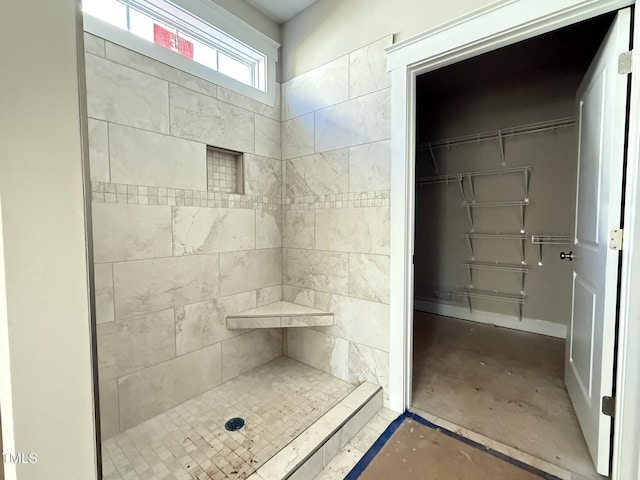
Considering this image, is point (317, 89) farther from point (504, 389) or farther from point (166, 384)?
point (504, 389)

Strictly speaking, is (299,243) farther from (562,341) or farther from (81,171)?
(562,341)

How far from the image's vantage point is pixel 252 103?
223cm

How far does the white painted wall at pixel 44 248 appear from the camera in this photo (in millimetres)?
507

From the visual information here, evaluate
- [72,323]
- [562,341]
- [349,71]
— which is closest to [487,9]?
[349,71]

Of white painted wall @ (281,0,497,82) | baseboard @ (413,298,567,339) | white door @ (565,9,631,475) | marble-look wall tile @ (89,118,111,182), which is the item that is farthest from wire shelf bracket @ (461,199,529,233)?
marble-look wall tile @ (89,118,111,182)

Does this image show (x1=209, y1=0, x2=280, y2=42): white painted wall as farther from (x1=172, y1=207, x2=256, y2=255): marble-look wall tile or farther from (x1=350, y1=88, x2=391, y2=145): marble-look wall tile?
(x1=172, y1=207, x2=256, y2=255): marble-look wall tile

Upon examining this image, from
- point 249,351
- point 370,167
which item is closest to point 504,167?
point 370,167

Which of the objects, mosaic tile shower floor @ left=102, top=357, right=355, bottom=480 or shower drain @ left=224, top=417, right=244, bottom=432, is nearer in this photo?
mosaic tile shower floor @ left=102, top=357, right=355, bottom=480

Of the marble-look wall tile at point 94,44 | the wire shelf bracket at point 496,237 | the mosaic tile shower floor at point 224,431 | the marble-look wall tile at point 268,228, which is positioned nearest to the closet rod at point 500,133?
the wire shelf bracket at point 496,237

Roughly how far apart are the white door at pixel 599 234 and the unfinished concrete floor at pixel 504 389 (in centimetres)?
14

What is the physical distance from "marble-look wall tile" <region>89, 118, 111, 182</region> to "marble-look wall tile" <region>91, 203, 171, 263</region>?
0.50 feet

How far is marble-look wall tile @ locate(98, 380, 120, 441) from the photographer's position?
1573 millimetres

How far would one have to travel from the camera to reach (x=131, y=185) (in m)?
1.64

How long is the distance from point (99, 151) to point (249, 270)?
118 centimetres
